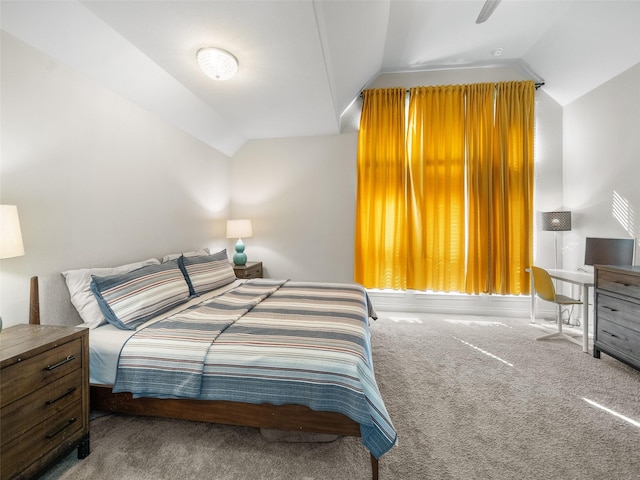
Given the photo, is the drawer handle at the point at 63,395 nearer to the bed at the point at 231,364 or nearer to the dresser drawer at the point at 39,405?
the dresser drawer at the point at 39,405

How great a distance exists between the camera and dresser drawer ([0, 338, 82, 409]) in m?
1.12

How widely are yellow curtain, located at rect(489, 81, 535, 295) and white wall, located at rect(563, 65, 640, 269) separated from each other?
0.48 meters

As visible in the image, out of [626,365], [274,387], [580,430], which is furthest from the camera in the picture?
[626,365]

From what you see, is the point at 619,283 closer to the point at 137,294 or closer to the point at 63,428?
the point at 137,294

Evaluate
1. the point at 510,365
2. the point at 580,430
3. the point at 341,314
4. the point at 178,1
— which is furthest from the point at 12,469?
the point at 510,365

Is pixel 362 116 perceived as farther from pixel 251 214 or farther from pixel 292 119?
pixel 251 214

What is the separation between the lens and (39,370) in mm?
1243

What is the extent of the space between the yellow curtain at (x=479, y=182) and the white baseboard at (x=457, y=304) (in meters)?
0.24

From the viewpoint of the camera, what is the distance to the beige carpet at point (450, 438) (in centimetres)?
138

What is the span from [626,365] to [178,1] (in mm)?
4299

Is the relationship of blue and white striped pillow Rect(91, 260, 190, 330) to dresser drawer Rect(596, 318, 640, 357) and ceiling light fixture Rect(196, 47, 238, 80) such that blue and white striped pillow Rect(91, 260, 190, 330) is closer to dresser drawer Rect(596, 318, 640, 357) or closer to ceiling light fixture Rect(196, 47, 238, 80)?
ceiling light fixture Rect(196, 47, 238, 80)

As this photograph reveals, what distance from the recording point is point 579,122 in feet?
11.6

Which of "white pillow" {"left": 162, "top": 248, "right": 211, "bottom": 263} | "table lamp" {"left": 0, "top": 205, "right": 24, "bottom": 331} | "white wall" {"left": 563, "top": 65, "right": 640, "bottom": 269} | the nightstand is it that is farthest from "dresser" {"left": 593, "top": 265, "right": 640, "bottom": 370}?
"table lamp" {"left": 0, "top": 205, "right": 24, "bottom": 331}

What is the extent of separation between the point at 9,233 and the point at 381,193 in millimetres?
3568
